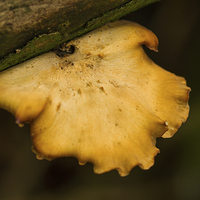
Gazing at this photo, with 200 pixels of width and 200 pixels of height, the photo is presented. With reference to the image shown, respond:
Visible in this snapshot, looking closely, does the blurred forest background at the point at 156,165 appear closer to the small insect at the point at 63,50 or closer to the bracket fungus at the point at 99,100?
the bracket fungus at the point at 99,100

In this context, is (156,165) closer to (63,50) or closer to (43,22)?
(63,50)

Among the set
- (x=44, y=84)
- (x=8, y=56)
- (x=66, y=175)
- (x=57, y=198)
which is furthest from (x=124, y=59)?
(x=57, y=198)

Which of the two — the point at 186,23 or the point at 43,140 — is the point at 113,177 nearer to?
the point at 43,140

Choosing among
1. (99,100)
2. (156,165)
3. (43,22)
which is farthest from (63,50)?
(156,165)

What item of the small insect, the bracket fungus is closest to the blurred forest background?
the bracket fungus

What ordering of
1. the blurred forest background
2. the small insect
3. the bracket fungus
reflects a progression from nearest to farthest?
the bracket fungus < the small insect < the blurred forest background

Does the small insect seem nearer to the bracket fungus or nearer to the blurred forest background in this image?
the bracket fungus
